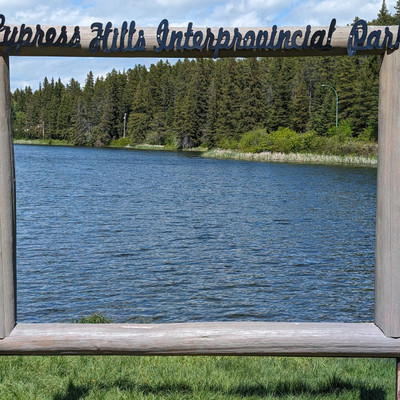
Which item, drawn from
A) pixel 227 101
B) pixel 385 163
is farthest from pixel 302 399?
pixel 227 101

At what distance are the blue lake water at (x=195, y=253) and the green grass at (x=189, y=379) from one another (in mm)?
5498

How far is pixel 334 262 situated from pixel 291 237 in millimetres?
4266

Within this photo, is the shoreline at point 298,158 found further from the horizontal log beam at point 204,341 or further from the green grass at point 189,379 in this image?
the horizontal log beam at point 204,341

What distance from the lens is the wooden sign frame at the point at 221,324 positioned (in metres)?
4.36

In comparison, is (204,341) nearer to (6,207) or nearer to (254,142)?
(6,207)

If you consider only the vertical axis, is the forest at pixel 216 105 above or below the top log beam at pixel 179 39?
above

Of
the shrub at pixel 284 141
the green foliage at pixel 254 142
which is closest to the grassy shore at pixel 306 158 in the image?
the shrub at pixel 284 141

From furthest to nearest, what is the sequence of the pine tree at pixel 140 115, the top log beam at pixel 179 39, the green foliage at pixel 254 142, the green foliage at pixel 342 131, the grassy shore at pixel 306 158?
1. the pine tree at pixel 140 115
2. the green foliage at pixel 254 142
3. the green foliage at pixel 342 131
4. the grassy shore at pixel 306 158
5. the top log beam at pixel 179 39

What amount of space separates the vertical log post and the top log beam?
331mm

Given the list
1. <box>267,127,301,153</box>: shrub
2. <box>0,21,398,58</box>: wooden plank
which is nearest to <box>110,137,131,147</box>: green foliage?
<box>267,127,301,153</box>: shrub

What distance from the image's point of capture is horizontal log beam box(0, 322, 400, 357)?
4410 millimetres

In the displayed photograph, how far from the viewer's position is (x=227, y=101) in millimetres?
97250

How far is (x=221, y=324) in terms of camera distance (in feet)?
14.8

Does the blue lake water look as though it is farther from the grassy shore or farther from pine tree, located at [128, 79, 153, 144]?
pine tree, located at [128, 79, 153, 144]
